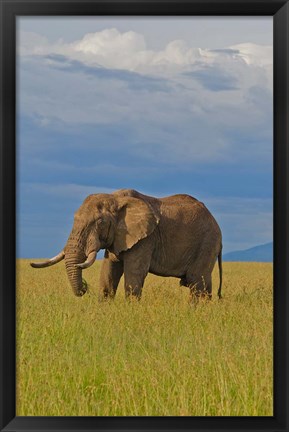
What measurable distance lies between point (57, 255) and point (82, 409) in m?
6.76

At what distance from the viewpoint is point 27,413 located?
5.59 metres

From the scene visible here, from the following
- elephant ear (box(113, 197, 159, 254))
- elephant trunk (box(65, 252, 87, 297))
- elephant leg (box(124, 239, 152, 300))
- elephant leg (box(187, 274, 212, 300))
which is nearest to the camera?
elephant trunk (box(65, 252, 87, 297))

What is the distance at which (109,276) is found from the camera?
12.9m

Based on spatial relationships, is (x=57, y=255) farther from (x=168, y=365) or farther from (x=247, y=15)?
(x=247, y=15)

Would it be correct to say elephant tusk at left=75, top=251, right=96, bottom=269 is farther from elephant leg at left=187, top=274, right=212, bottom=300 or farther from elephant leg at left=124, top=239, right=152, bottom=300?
elephant leg at left=187, top=274, right=212, bottom=300

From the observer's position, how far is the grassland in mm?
5730

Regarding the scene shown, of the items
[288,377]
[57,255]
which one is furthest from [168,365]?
[57,255]

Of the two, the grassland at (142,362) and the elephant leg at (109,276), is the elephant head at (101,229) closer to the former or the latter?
the elephant leg at (109,276)

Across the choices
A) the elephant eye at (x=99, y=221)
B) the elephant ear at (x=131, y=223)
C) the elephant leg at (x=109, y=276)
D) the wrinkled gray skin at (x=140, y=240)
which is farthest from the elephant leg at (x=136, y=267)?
the elephant eye at (x=99, y=221)

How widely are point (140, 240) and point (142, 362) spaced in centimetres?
607

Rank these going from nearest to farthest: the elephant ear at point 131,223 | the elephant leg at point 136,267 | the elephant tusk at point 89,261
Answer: the elephant tusk at point 89,261 < the elephant leg at point 136,267 < the elephant ear at point 131,223

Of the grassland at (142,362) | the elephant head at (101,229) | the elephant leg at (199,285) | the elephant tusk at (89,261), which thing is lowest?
the grassland at (142,362)

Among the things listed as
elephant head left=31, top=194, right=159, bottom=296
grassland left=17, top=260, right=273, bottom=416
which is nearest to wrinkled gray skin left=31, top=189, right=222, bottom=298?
elephant head left=31, top=194, right=159, bottom=296

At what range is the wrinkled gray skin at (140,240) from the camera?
12.0 m
